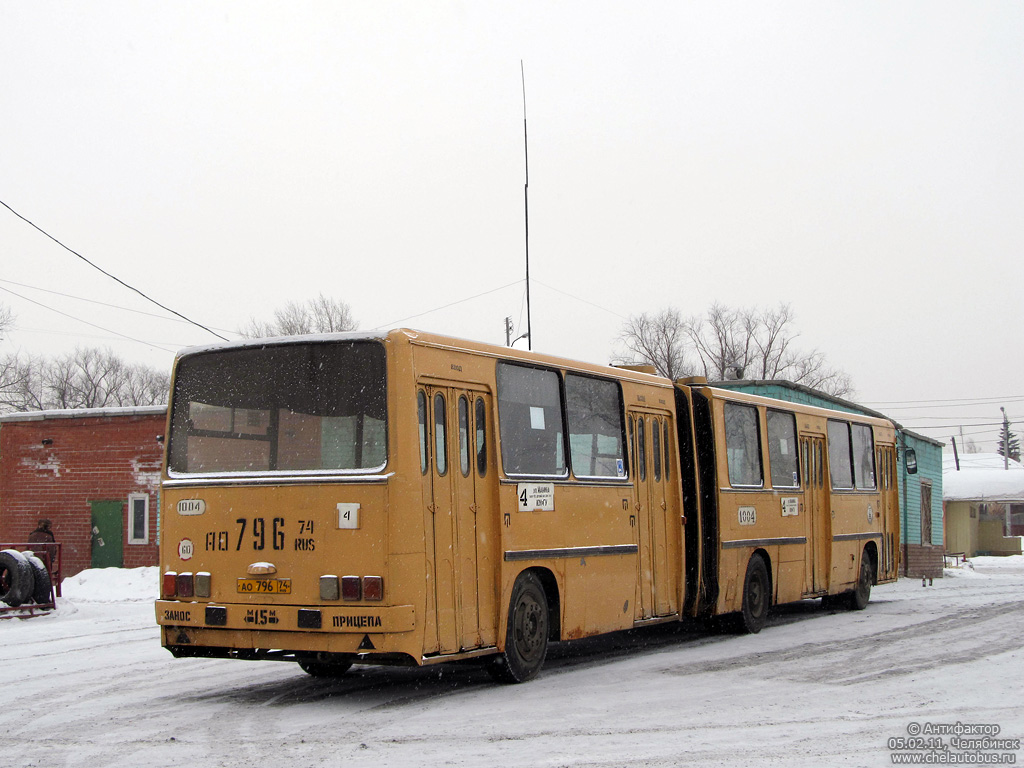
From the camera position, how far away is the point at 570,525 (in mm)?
10820

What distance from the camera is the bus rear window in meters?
8.87

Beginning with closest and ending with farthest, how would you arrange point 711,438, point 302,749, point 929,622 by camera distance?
point 302,749
point 711,438
point 929,622

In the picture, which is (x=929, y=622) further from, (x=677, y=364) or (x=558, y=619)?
(x=677, y=364)

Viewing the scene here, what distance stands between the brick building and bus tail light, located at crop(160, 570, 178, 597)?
18.7 m

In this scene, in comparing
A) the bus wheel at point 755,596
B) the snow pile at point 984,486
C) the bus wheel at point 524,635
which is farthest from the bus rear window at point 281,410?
the snow pile at point 984,486

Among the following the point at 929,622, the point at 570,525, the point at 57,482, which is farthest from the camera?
the point at 57,482

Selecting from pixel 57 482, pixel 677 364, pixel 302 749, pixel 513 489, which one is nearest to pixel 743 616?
pixel 513 489

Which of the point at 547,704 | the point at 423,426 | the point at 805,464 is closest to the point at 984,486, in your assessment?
the point at 805,464

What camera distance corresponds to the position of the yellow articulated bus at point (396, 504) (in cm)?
869

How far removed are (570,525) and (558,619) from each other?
887 mm

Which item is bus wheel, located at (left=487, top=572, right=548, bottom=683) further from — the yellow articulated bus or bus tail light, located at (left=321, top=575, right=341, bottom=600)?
bus tail light, located at (left=321, top=575, right=341, bottom=600)

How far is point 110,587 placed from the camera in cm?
2094

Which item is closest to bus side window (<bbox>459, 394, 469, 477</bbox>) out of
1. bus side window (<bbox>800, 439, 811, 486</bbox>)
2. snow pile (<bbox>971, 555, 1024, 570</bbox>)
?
bus side window (<bbox>800, 439, 811, 486</bbox>)

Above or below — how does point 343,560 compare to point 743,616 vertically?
above
